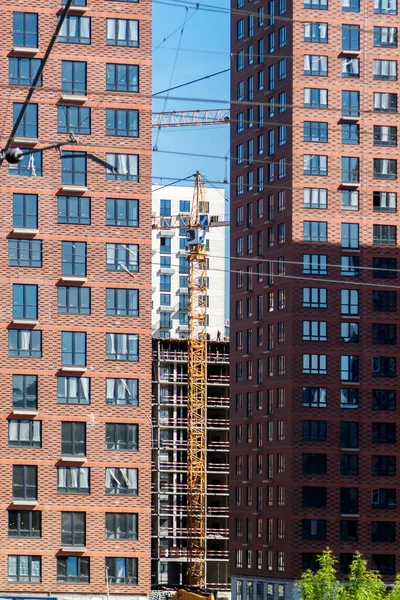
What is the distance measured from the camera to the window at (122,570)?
92812 millimetres

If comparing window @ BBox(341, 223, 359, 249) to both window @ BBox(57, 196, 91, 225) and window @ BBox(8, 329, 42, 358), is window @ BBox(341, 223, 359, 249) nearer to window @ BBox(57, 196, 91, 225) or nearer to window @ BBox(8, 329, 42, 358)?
window @ BBox(57, 196, 91, 225)

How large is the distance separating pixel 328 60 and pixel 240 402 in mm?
33560

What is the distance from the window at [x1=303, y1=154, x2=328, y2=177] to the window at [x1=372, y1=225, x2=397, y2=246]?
6.77 metres

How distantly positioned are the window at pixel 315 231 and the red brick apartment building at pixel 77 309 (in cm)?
3883

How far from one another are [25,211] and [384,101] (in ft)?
162

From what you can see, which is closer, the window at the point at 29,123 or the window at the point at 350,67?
the window at the point at 29,123

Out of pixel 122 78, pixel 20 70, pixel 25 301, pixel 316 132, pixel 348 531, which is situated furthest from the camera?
pixel 316 132

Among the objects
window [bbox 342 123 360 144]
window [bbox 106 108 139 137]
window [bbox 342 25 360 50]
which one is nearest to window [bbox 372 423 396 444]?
window [bbox 342 123 360 144]

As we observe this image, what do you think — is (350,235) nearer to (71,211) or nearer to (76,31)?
(71,211)

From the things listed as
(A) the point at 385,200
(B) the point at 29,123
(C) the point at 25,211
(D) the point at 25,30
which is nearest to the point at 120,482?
(C) the point at 25,211

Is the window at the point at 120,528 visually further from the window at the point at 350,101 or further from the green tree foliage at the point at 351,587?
the window at the point at 350,101

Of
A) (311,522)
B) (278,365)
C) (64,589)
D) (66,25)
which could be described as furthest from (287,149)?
(64,589)

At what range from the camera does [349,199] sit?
443 feet

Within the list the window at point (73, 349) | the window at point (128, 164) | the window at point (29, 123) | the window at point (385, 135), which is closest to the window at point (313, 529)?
the window at point (385, 135)
